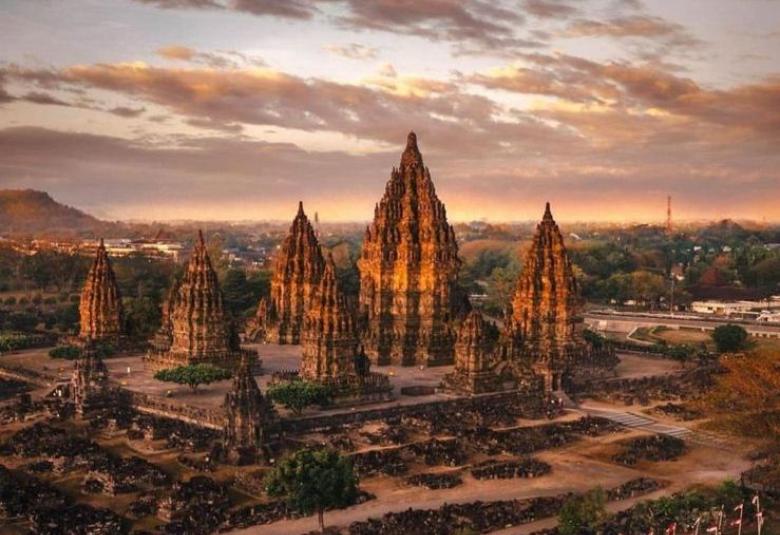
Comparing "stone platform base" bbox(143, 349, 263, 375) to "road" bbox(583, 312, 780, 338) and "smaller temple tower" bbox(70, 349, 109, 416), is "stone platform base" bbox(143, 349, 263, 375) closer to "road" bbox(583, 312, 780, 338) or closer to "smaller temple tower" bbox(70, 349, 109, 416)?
"smaller temple tower" bbox(70, 349, 109, 416)

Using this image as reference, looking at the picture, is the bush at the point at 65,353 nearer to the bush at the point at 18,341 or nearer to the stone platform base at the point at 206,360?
the bush at the point at 18,341

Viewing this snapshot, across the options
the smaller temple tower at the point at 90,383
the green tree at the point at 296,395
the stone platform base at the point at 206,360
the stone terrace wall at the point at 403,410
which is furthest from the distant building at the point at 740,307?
the smaller temple tower at the point at 90,383

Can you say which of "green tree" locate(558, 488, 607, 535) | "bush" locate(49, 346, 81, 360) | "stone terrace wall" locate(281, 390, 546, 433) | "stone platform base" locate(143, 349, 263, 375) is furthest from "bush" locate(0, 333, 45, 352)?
"green tree" locate(558, 488, 607, 535)

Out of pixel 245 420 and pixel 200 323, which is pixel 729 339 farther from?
pixel 245 420

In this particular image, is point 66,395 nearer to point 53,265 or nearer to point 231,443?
point 231,443

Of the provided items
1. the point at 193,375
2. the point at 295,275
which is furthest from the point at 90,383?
the point at 295,275

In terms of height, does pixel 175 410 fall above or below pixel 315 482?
below

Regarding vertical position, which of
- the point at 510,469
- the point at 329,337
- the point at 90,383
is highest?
the point at 329,337
